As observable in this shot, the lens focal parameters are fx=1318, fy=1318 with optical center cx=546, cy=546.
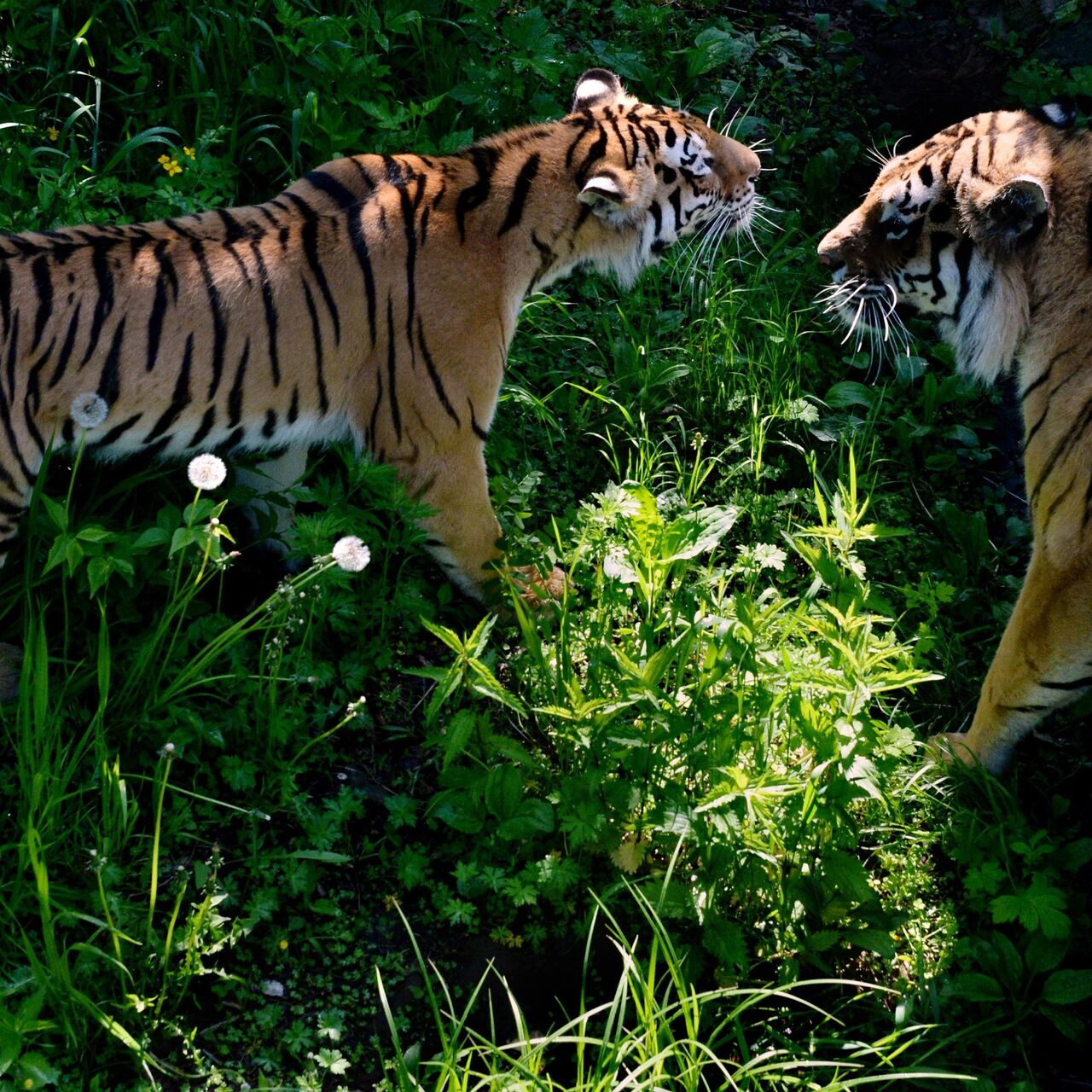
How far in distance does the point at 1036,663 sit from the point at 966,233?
Result: 46.6 inches

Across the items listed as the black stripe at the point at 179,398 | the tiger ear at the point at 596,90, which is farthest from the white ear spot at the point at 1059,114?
the black stripe at the point at 179,398

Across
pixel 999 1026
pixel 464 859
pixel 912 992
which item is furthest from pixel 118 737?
pixel 999 1026

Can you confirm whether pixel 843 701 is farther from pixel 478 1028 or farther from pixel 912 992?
pixel 478 1028

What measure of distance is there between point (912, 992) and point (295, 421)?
2173 mm

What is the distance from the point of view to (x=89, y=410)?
10.3 ft

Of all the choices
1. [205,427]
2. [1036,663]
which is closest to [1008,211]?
[1036,663]

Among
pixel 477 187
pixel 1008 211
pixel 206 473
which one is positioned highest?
pixel 1008 211

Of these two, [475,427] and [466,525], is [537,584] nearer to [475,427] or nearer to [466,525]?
[466,525]

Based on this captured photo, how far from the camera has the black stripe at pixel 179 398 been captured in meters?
3.36

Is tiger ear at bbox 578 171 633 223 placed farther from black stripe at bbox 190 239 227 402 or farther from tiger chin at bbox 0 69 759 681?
black stripe at bbox 190 239 227 402

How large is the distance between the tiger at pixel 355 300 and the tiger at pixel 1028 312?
74 cm

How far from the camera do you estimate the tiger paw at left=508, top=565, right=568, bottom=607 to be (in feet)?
11.8

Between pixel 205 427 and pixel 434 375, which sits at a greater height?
pixel 434 375

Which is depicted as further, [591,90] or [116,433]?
[591,90]
